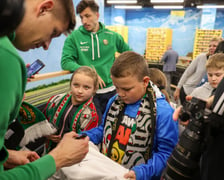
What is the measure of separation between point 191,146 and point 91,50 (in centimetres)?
183

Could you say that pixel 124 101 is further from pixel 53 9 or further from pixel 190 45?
pixel 190 45

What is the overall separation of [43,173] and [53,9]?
579mm

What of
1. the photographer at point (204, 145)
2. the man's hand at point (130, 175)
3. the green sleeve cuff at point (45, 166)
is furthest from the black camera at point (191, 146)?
the green sleeve cuff at point (45, 166)

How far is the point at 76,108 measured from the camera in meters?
1.88

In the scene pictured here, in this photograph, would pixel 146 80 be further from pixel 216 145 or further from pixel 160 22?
pixel 160 22

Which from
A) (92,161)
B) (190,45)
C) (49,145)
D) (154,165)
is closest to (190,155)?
Answer: (154,165)

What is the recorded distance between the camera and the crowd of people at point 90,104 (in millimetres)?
659

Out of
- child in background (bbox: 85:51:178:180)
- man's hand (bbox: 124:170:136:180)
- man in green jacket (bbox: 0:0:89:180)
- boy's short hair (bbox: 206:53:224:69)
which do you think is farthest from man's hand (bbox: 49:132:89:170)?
boy's short hair (bbox: 206:53:224:69)

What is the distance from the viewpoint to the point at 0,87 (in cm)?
58

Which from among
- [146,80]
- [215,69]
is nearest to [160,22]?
[215,69]

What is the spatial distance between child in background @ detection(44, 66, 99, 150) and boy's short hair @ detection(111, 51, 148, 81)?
0.57 metres

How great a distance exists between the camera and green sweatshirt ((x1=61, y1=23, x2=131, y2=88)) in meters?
2.44

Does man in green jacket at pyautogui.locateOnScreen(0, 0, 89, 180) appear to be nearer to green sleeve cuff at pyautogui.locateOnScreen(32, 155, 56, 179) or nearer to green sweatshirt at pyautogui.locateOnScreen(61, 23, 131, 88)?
green sleeve cuff at pyautogui.locateOnScreen(32, 155, 56, 179)

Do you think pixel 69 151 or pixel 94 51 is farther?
pixel 94 51
